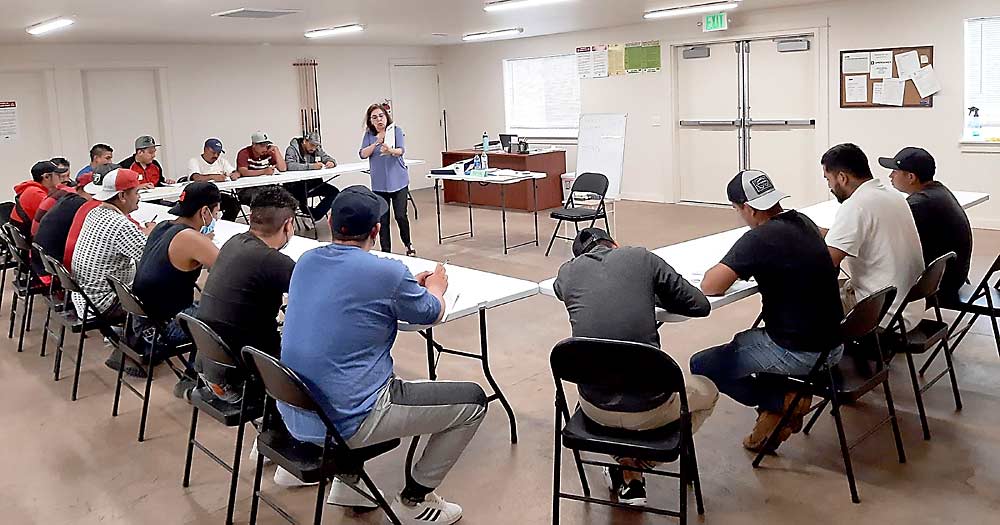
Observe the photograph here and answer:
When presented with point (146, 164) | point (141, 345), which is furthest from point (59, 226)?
point (146, 164)

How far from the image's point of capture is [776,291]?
3012 mm

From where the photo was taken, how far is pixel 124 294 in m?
3.58

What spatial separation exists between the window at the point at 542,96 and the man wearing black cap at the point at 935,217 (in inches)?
290

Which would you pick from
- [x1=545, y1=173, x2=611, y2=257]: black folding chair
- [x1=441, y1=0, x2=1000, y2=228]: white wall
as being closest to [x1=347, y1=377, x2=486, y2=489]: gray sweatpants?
[x1=545, y1=173, x2=611, y2=257]: black folding chair

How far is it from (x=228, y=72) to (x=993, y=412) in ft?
31.8

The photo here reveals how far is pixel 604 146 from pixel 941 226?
4965 millimetres

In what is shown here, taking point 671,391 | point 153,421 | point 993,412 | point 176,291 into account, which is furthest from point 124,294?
point 993,412

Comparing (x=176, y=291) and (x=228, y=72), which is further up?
(x=228, y=72)

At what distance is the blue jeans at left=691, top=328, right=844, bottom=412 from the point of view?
304 cm

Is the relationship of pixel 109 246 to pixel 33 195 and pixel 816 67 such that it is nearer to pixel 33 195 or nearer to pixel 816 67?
pixel 33 195

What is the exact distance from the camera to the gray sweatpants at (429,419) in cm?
261

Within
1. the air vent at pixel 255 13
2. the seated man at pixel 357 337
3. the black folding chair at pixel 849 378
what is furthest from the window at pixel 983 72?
the seated man at pixel 357 337

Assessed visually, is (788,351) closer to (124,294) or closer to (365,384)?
(365,384)

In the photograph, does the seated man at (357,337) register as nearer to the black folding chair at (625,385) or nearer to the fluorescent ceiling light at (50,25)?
the black folding chair at (625,385)
